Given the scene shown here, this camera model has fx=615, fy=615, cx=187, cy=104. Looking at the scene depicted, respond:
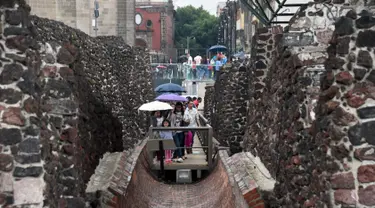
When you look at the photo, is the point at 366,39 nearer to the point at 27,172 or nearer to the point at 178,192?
the point at 27,172

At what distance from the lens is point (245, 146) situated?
12.2m

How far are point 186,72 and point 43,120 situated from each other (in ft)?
89.8

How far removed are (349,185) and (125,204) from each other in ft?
20.1

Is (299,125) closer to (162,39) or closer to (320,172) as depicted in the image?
(320,172)

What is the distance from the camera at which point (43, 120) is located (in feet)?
20.0

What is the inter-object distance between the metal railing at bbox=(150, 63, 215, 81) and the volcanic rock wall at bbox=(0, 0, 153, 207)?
65.6 ft

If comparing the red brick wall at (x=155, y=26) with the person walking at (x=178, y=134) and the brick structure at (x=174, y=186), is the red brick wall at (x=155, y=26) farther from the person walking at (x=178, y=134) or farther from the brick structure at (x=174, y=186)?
the brick structure at (x=174, y=186)

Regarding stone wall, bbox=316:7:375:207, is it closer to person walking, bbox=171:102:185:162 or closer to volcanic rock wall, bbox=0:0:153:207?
volcanic rock wall, bbox=0:0:153:207

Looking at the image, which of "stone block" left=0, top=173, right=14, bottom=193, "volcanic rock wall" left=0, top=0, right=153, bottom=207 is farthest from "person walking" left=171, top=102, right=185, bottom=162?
"stone block" left=0, top=173, right=14, bottom=193

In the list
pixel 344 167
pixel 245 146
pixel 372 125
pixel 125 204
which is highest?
pixel 372 125

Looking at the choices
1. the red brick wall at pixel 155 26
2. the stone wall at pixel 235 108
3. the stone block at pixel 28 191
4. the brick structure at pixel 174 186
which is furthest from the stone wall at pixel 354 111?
the red brick wall at pixel 155 26

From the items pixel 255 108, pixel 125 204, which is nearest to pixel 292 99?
Answer: pixel 255 108

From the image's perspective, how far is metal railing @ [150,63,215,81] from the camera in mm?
33000

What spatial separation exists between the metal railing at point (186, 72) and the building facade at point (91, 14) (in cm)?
349
